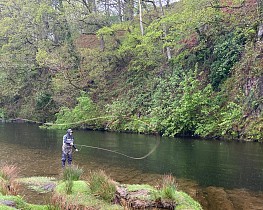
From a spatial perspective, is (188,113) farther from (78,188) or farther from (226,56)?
(78,188)

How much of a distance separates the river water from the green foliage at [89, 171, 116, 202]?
265 cm

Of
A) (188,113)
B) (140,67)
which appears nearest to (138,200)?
(188,113)

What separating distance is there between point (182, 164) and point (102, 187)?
6.63 m

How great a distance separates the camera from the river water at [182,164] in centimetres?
1063

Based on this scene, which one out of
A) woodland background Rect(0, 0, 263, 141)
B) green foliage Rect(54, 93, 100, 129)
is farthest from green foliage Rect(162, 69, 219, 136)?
green foliage Rect(54, 93, 100, 129)

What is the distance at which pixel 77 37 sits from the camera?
4472 centimetres

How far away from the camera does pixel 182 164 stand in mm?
15047

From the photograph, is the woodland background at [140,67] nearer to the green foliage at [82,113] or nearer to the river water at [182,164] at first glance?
the green foliage at [82,113]

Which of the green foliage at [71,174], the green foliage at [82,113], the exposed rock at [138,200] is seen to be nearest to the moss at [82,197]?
the exposed rock at [138,200]

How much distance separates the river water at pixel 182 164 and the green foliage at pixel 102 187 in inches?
104

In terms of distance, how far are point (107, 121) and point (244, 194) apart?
74.1ft

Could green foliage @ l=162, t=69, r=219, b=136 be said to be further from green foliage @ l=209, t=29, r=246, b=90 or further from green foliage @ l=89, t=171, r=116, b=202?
green foliage @ l=89, t=171, r=116, b=202

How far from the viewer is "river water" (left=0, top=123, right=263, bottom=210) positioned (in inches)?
419

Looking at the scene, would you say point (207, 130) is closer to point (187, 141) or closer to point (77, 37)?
point (187, 141)
